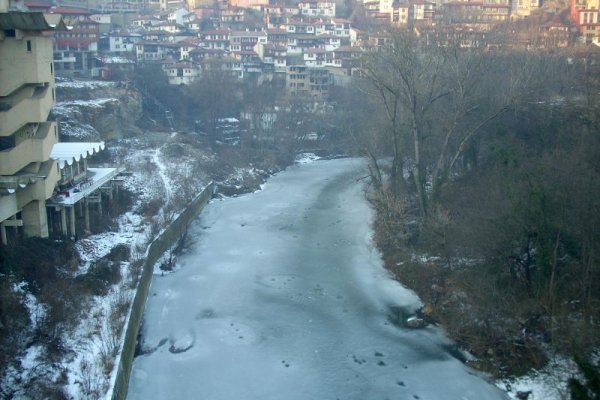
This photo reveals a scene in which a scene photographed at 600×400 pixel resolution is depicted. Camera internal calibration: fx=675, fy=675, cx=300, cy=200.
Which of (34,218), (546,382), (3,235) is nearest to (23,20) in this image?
(34,218)

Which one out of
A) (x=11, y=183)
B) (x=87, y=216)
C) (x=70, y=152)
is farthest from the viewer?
(x=70, y=152)

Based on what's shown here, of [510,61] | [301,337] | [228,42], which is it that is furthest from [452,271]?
[228,42]

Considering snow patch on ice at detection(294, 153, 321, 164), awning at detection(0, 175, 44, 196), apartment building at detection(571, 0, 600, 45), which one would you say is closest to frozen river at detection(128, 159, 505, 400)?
awning at detection(0, 175, 44, 196)

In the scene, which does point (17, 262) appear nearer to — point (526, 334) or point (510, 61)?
point (526, 334)

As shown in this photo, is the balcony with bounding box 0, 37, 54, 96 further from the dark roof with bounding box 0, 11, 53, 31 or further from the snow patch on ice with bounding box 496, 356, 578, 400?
the snow patch on ice with bounding box 496, 356, 578, 400

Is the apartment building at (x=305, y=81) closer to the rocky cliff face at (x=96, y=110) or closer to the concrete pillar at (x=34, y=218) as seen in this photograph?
the rocky cliff face at (x=96, y=110)

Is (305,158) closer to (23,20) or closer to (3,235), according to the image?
(23,20)
